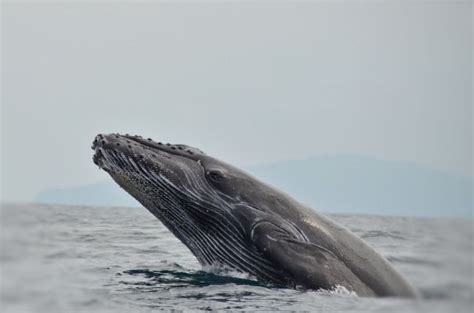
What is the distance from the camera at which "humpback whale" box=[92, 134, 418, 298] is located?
7.78 m

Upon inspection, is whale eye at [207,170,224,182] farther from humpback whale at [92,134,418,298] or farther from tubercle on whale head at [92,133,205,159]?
tubercle on whale head at [92,133,205,159]

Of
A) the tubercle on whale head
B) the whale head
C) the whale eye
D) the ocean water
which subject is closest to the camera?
the ocean water

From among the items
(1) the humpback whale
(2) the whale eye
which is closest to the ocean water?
(1) the humpback whale

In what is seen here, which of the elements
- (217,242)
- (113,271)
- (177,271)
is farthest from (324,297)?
(113,271)

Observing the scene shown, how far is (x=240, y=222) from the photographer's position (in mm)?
8406

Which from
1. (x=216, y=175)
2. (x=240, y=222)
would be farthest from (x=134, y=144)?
(x=240, y=222)

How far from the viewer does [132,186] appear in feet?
29.6

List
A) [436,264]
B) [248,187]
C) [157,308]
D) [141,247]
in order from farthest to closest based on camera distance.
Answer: [141,247] < [248,187] < [157,308] < [436,264]

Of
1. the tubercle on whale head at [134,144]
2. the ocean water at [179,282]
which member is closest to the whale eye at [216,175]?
the tubercle on whale head at [134,144]

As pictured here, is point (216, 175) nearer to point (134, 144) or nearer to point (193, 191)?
point (193, 191)

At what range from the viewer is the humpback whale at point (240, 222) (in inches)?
306

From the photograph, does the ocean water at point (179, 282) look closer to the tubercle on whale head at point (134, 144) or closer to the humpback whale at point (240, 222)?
the humpback whale at point (240, 222)

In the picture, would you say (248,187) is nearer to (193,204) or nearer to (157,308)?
(193,204)

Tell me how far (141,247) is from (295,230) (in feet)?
21.1
